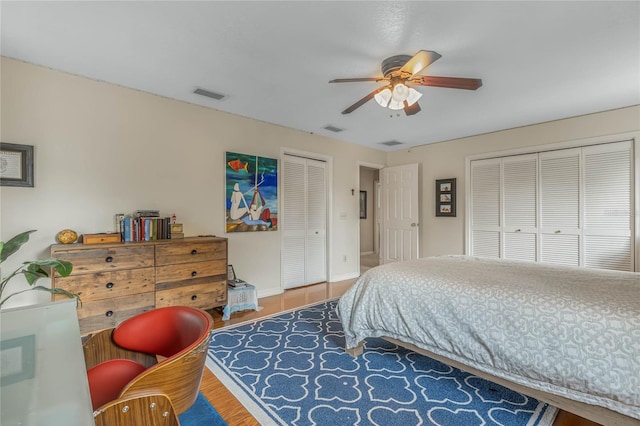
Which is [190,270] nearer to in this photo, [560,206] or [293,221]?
[293,221]

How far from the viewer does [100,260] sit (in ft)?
8.34

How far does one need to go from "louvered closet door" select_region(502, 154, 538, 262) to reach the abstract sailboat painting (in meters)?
3.45

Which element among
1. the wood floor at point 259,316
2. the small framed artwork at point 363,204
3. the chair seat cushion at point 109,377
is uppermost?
the small framed artwork at point 363,204

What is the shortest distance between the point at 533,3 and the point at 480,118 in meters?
2.33

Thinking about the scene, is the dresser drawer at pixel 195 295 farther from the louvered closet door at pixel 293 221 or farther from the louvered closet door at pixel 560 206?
the louvered closet door at pixel 560 206

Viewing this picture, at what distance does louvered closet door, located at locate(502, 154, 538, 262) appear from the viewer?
169 inches

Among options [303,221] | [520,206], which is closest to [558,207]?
[520,206]

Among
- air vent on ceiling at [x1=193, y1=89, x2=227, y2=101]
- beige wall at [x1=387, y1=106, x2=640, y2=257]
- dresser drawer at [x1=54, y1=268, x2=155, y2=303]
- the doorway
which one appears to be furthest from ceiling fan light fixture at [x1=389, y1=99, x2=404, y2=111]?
the doorway

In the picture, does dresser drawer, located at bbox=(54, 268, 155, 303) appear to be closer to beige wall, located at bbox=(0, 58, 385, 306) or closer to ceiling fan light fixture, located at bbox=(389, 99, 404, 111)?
beige wall, located at bbox=(0, 58, 385, 306)

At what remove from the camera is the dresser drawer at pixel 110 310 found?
Answer: 246 cm

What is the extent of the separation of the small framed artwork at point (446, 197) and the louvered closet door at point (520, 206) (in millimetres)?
752

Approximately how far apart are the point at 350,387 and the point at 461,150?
14.2 feet

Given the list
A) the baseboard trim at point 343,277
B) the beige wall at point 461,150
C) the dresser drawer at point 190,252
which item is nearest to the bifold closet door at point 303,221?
the baseboard trim at point 343,277

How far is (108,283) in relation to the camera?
8.41ft
